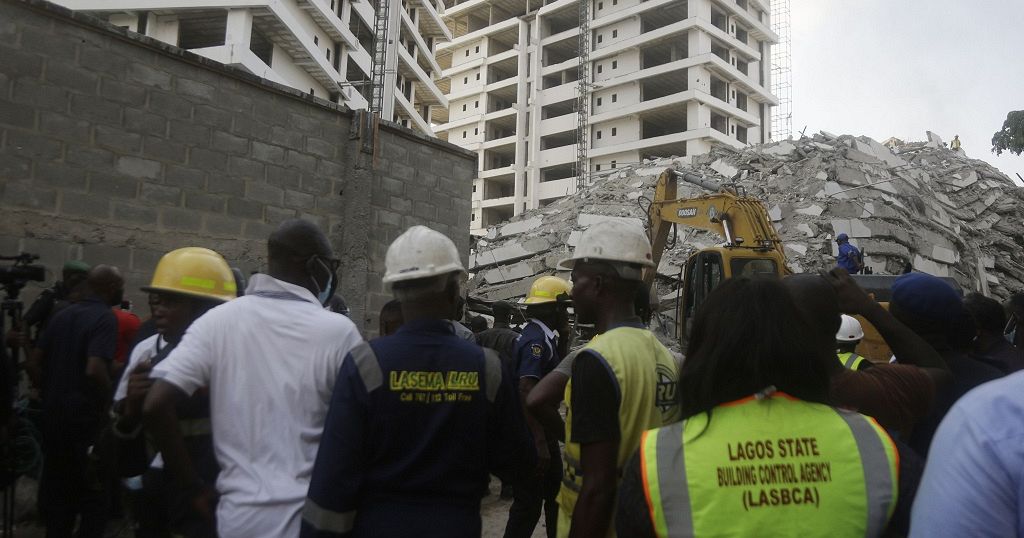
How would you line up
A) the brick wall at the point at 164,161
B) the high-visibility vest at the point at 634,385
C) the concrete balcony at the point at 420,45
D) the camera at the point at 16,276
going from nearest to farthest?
the high-visibility vest at the point at 634,385
the camera at the point at 16,276
the brick wall at the point at 164,161
the concrete balcony at the point at 420,45

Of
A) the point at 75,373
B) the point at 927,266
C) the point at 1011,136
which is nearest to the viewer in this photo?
the point at 75,373

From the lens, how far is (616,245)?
7.59ft

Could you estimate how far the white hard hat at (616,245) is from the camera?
2311 mm

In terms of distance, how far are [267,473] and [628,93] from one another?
4686cm

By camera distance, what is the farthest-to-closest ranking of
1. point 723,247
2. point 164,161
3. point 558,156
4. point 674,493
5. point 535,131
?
point 535,131 < point 558,156 < point 723,247 < point 164,161 < point 674,493

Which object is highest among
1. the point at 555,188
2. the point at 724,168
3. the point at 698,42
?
the point at 698,42

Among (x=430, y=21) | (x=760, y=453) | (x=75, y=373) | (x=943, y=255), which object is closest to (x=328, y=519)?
(x=760, y=453)

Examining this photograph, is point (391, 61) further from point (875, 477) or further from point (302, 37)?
point (875, 477)

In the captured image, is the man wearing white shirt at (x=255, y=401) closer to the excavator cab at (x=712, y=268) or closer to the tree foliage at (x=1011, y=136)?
the excavator cab at (x=712, y=268)

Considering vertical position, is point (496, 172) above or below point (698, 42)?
below

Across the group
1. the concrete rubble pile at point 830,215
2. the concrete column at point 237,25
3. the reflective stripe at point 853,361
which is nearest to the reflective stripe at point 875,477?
the reflective stripe at point 853,361

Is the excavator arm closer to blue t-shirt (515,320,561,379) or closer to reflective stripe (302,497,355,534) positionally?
blue t-shirt (515,320,561,379)

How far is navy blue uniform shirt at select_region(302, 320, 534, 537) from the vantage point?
1846 millimetres

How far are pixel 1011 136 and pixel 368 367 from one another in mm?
16983
